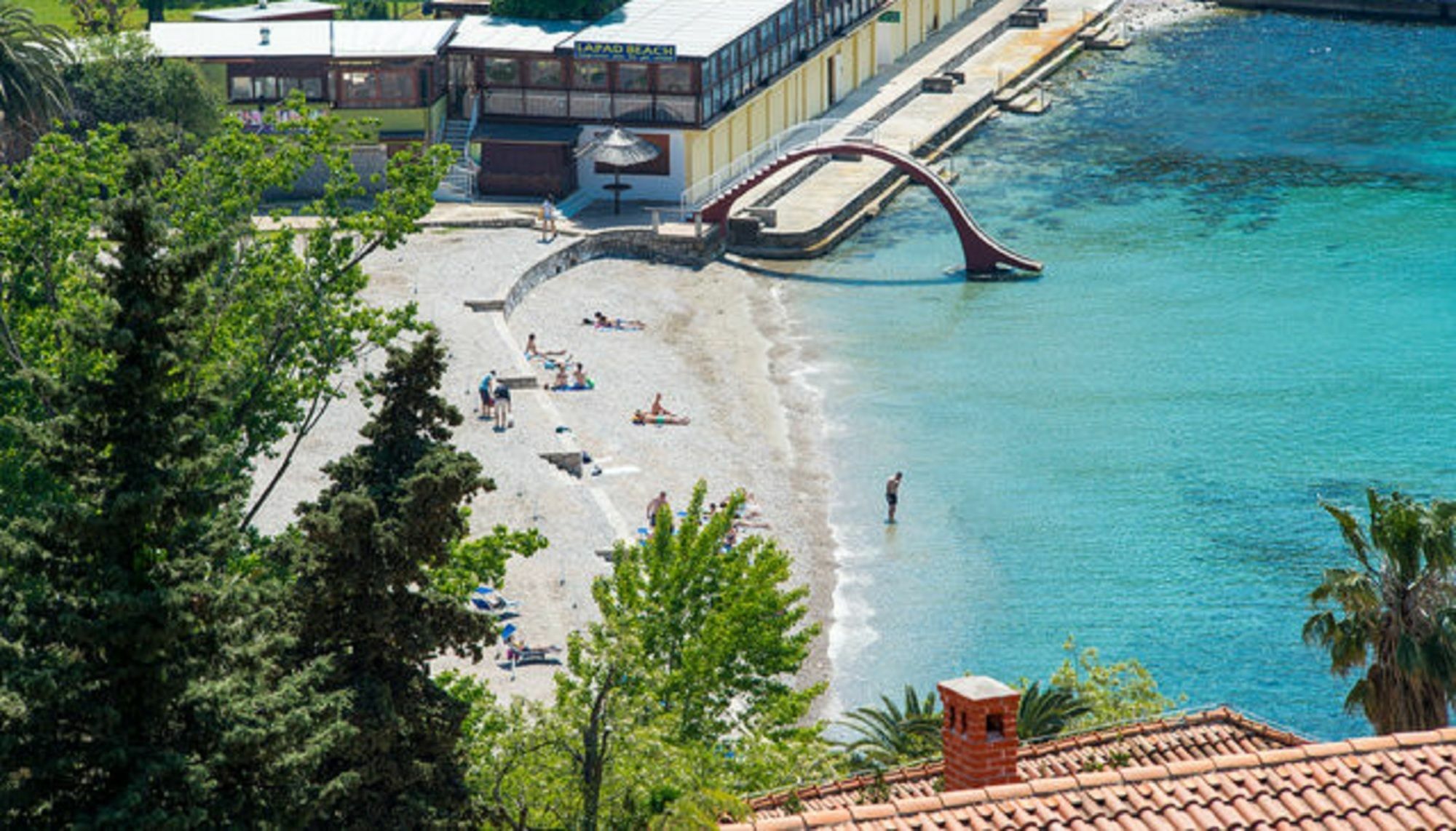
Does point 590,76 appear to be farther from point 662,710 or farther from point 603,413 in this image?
point 662,710

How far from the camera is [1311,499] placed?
60188 mm

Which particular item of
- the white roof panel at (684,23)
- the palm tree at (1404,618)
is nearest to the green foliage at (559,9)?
the white roof panel at (684,23)

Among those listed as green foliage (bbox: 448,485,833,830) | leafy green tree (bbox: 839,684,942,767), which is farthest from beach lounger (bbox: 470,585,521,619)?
leafy green tree (bbox: 839,684,942,767)

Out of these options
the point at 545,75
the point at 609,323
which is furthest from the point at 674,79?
the point at 609,323

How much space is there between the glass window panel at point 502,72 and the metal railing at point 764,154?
6.86m

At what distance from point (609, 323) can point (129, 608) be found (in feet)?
162

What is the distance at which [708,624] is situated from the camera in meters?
36.6

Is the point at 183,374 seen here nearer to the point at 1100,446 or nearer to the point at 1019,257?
the point at 1100,446

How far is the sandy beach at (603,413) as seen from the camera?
173 ft

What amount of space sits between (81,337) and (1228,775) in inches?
461

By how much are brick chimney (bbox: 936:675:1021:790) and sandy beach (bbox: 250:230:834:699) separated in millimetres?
18212

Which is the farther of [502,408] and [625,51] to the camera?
[625,51]

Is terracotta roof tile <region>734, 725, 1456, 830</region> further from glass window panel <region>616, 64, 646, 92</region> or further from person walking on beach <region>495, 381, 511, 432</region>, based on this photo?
glass window panel <region>616, 64, 646, 92</region>

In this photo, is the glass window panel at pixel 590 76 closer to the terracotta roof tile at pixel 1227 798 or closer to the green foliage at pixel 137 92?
the green foliage at pixel 137 92
